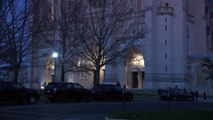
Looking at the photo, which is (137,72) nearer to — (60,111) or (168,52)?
(168,52)

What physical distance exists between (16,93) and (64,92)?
4.54 meters

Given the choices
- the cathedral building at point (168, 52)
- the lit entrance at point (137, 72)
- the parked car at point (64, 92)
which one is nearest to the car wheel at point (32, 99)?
the parked car at point (64, 92)

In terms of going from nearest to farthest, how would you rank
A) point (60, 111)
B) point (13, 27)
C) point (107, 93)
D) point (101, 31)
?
point (60, 111) → point (13, 27) → point (107, 93) → point (101, 31)

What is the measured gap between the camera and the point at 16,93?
1189 inches

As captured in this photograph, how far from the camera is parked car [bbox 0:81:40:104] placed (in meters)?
29.7

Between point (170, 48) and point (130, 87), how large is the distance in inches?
460

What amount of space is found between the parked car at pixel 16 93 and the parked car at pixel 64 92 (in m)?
1.96

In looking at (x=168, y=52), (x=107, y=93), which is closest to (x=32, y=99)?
(x=107, y=93)

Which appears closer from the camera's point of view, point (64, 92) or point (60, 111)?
point (60, 111)

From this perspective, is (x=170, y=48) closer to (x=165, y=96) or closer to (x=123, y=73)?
(x=123, y=73)

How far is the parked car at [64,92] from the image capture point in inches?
1305

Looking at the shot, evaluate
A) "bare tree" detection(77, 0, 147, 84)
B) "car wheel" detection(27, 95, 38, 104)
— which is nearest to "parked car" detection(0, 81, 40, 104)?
"car wheel" detection(27, 95, 38, 104)

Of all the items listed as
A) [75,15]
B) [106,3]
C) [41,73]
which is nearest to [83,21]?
[75,15]

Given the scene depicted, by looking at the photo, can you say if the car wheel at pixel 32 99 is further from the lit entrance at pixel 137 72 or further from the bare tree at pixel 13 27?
the lit entrance at pixel 137 72
